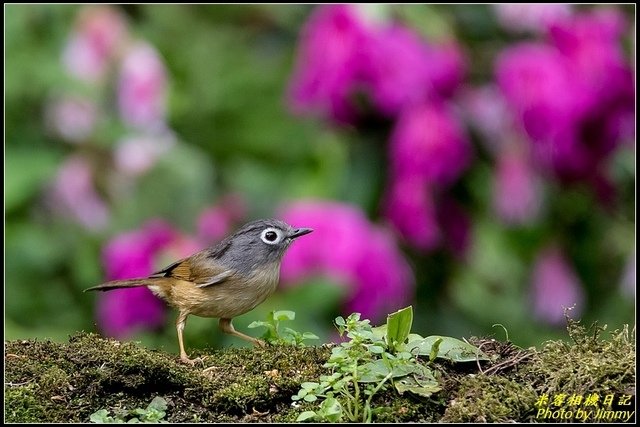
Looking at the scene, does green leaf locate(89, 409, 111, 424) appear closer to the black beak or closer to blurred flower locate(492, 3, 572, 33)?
the black beak

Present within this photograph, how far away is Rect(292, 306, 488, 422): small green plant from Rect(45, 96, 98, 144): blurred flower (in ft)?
11.4

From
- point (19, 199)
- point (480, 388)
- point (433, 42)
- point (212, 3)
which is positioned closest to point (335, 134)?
point (433, 42)

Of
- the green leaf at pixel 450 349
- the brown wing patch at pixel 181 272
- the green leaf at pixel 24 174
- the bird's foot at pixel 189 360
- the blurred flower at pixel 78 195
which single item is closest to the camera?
the green leaf at pixel 450 349

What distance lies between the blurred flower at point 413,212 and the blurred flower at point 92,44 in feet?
6.44

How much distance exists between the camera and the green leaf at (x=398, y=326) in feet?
9.55

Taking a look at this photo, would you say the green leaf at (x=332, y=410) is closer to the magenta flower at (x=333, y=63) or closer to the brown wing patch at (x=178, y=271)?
the brown wing patch at (x=178, y=271)

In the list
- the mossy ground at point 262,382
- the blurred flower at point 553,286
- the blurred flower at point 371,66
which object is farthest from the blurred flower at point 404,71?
the mossy ground at point 262,382

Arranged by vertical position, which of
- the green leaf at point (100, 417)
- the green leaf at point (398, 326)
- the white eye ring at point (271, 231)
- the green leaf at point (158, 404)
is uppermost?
the white eye ring at point (271, 231)

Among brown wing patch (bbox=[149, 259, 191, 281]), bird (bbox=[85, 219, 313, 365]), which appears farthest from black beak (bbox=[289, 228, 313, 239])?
brown wing patch (bbox=[149, 259, 191, 281])

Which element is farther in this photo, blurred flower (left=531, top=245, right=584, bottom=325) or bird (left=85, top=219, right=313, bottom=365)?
blurred flower (left=531, top=245, right=584, bottom=325)

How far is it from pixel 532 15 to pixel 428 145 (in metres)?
1.10

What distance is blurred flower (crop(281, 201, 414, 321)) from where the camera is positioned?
15.8 feet

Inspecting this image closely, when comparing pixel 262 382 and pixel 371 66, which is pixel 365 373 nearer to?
pixel 262 382

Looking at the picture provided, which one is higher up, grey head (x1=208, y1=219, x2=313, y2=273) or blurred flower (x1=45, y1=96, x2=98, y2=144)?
blurred flower (x1=45, y1=96, x2=98, y2=144)
